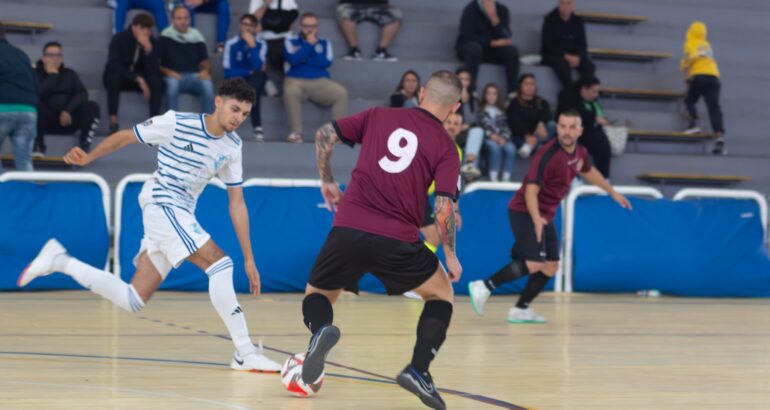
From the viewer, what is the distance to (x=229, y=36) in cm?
1709

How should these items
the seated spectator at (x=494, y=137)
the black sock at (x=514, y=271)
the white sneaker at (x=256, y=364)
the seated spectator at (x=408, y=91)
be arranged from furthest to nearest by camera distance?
the seated spectator at (x=494, y=137), the seated spectator at (x=408, y=91), the black sock at (x=514, y=271), the white sneaker at (x=256, y=364)

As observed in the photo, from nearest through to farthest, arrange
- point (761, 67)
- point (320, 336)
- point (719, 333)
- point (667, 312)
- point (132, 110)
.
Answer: point (320, 336)
point (719, 333)
point (667, 312)
point (132, 110)
point (761, 67)

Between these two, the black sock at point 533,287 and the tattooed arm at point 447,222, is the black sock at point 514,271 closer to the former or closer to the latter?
the black sock at point 533,287

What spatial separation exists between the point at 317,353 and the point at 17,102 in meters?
8.86

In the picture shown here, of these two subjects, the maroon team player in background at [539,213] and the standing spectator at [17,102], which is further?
the standing spectator at [17,102]

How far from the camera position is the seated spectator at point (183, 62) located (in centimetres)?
1517

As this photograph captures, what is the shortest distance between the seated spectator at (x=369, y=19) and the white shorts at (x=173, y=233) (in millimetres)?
10470

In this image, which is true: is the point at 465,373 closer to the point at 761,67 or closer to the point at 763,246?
the point at 763,246

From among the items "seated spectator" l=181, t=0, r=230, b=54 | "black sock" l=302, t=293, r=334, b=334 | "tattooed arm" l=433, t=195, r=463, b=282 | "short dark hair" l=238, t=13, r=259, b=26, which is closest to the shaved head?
"tattooed arm" l=433, t=195, r=463, b=282

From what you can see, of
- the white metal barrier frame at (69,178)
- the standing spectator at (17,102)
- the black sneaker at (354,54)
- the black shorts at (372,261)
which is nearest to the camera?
the black shorts at (372,261)

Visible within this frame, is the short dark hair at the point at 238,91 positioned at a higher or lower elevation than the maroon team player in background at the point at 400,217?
higher

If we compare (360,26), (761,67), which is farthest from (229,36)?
(761,67)

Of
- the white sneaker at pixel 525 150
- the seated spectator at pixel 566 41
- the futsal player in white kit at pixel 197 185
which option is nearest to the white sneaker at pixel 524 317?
the futsal player in white kit at pixel 197 185

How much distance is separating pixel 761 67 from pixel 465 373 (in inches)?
598
